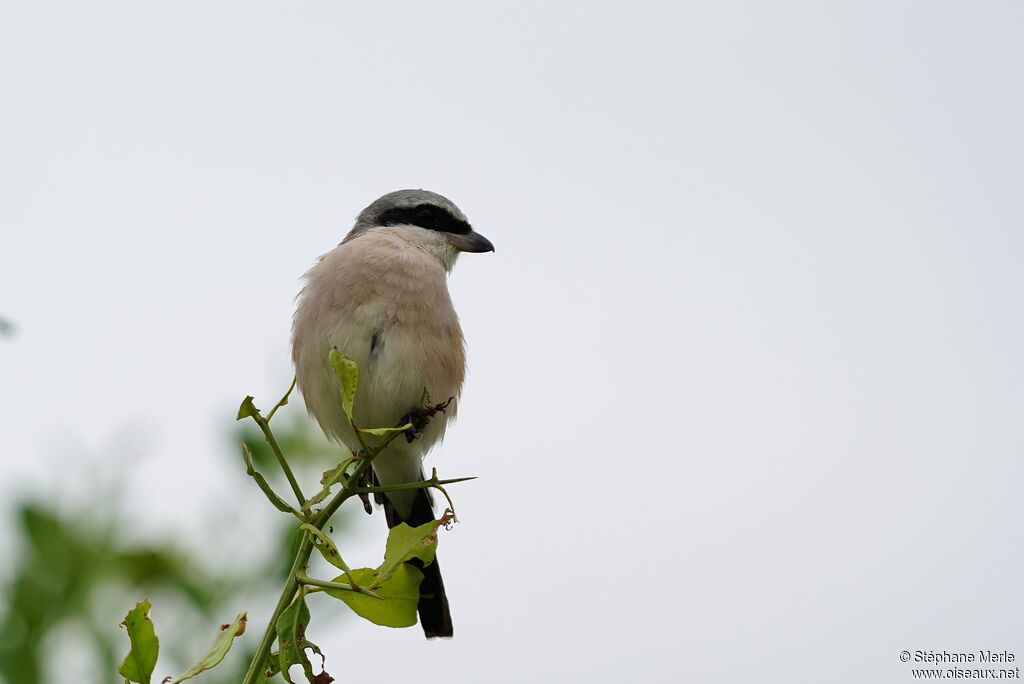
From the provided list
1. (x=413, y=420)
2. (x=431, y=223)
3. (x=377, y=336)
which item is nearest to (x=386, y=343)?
Result: (x=377, y=336)

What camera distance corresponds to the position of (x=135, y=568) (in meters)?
2.40

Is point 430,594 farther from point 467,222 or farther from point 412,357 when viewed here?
point 467,222

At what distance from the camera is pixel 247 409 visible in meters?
1.75

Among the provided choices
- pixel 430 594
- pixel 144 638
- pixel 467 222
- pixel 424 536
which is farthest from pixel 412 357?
pixel 144 638

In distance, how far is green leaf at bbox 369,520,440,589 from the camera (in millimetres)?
1754

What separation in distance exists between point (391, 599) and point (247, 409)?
1.26 ft

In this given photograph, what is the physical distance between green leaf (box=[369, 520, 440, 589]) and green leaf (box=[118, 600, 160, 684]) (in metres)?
0.36

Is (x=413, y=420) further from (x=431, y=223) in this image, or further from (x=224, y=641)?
(x=224, y=641)

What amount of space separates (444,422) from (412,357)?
0.44m

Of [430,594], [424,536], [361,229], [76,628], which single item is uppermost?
[361,229]

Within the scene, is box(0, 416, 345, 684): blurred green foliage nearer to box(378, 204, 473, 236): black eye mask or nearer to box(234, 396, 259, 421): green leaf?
box(234, 396, 259, 421): green leaf

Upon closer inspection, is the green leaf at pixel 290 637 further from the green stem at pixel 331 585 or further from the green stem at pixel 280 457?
the green stem at pixel 280 457

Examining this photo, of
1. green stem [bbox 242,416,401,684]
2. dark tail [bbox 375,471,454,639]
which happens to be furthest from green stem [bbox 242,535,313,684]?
dark tail [bbox 375,471,454,639]

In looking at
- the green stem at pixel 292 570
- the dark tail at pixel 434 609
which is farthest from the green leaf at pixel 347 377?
the dark tail at pixel 434 609
